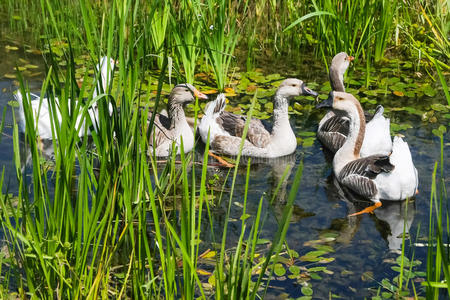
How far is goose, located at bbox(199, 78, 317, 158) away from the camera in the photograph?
6.80 m

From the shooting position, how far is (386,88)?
805cm

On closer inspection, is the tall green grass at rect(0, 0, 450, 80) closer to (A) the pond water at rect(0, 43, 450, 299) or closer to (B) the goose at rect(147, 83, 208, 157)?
(B) the goose at rect(147, 83, 208, 157)

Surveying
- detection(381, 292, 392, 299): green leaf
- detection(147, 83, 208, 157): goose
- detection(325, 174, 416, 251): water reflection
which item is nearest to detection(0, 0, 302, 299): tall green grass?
detection(381, 292, 392, 299): green leaf

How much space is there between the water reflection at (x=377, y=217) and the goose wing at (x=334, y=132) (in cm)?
53

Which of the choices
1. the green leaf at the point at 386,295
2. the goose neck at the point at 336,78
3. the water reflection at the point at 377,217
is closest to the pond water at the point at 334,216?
the water reflection at the point at 377,217

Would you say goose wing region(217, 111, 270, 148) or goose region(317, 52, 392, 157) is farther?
goose wing region(217, 111, 270, 148)

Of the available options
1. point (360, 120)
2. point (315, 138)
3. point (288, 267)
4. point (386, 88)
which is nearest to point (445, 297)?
point (288, 267)

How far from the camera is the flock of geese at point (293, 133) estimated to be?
19.7 ft

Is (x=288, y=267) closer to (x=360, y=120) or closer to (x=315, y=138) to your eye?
(x=360, y=120)

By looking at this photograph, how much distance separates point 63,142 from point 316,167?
12.1ft

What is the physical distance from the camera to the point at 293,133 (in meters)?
6.91

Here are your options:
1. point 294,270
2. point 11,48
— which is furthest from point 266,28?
point 294,270

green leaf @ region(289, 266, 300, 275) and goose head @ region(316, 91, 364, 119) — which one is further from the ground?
goose head @ region(316, 91, 364, 119)

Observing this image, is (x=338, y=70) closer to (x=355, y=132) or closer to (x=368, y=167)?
(x=355, y=132)
